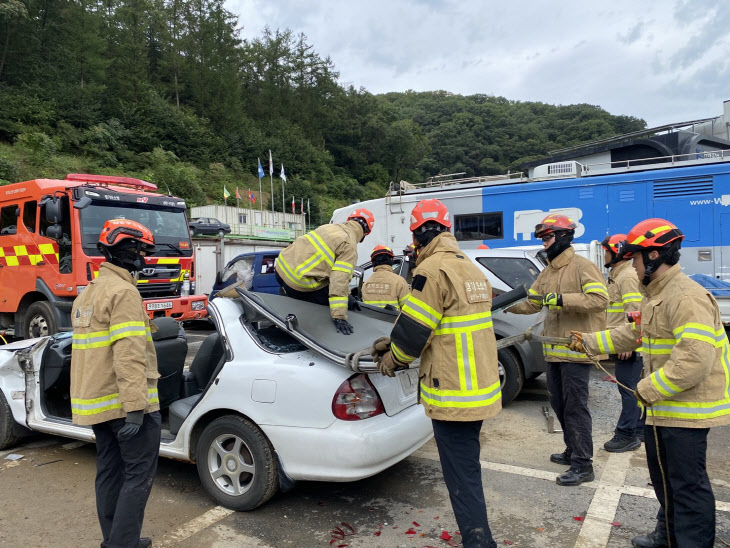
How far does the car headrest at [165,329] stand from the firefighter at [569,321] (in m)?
2.80

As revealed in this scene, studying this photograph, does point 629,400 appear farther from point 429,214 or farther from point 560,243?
point 429,214

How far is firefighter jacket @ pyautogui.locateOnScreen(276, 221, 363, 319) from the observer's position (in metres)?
4.32

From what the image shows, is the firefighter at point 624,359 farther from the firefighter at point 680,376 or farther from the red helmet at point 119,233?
the red helmet at point 119,233

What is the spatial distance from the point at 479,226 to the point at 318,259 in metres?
6.98

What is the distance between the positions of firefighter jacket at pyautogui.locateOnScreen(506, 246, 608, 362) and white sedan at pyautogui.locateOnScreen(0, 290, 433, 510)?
1.21 m

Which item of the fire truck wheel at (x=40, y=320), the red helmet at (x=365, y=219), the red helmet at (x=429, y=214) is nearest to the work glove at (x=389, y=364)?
the red helmet at (x=429, y=214)

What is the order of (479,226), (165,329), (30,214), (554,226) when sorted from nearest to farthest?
(554,226) → (165,329) → (30,214) → (479,226)

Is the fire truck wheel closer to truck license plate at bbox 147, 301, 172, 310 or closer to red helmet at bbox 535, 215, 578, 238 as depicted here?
truck license plate at bbox 147, 301, 172, 310

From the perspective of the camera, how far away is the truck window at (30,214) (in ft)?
28.3

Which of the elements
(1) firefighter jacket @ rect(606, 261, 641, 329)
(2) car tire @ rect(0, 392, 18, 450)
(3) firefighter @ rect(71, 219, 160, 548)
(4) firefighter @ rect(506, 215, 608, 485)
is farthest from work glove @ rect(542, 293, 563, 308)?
(2) car tire @ rect(0, 392, 18, 450)

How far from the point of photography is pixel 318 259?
14.2 ft

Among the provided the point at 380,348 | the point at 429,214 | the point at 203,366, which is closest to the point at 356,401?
the point at 380,348

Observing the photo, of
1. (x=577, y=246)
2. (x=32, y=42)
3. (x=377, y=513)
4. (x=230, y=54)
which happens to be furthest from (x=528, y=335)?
(x=230, y=54)

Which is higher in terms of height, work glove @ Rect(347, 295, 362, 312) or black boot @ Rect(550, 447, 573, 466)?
work glove @ Rect(347, 295, 362, 312)
